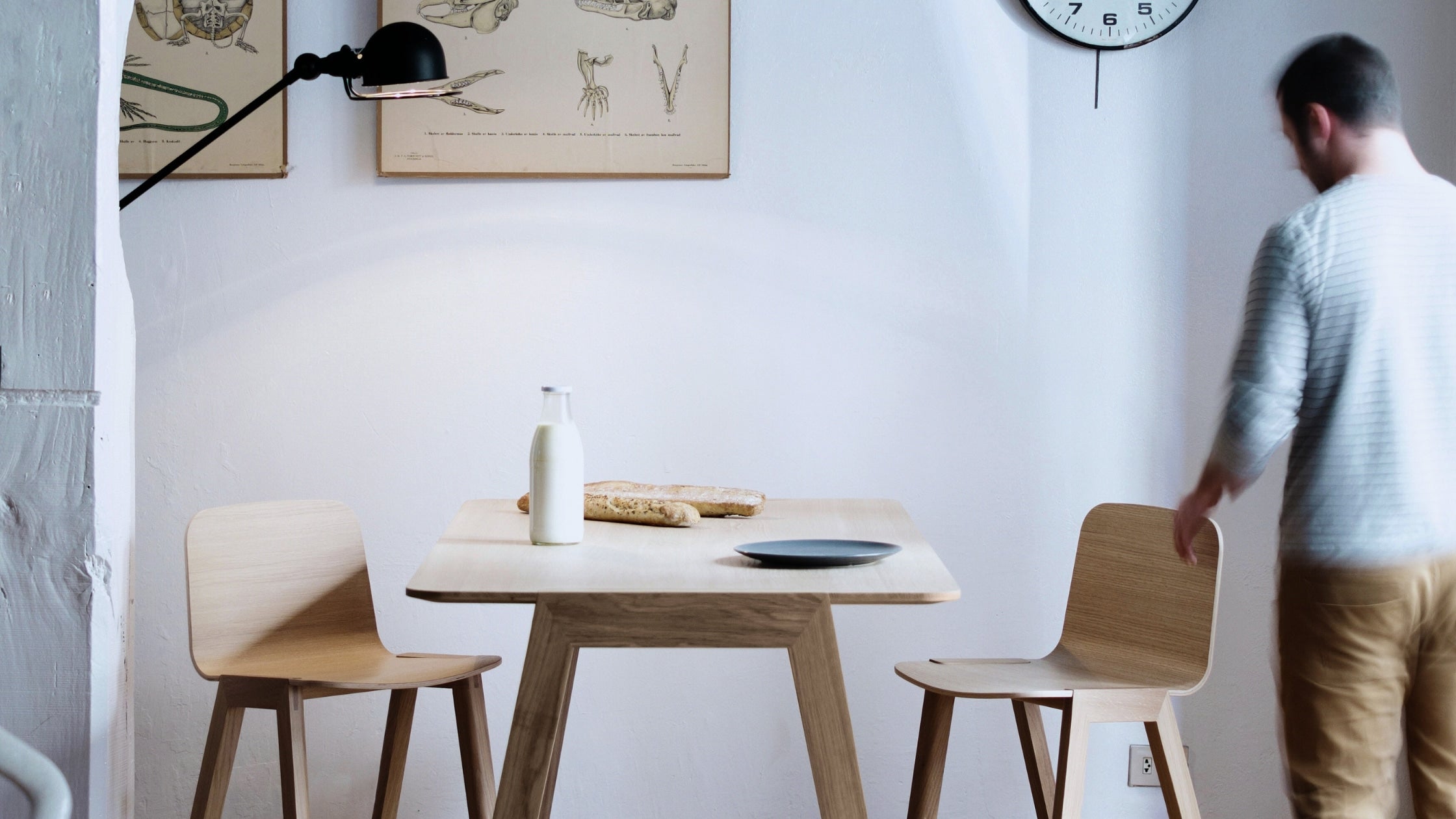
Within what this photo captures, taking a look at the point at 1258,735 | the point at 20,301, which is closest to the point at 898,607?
the point at 1258,735

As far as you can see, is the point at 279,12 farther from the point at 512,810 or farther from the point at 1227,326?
the point at 1227,326

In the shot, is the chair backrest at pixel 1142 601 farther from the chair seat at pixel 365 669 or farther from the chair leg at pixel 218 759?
the chair leg at pixel 218 759

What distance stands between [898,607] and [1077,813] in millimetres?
839

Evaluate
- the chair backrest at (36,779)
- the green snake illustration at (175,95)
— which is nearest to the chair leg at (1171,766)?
the chair backrest at (36,779)

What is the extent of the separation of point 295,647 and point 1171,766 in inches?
56.1

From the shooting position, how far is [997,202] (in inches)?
98.6

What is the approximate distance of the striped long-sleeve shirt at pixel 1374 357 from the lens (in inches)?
57.2

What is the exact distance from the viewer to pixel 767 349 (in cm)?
252

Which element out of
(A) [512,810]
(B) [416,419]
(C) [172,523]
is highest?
(B) [416,419]

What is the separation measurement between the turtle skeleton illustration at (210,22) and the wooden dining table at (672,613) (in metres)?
1.49

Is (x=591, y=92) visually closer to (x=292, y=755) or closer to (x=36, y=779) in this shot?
(x=292, y=755)

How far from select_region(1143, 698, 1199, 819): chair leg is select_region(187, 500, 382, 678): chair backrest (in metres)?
1.31

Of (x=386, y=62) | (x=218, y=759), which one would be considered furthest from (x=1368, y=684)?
(x=386, y=62)

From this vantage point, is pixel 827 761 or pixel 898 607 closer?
pixel 827 761
